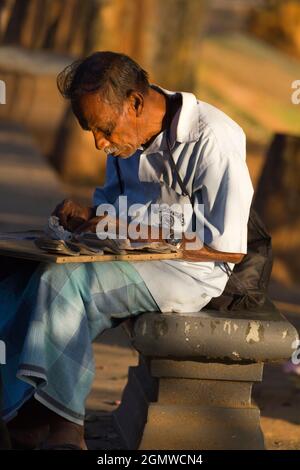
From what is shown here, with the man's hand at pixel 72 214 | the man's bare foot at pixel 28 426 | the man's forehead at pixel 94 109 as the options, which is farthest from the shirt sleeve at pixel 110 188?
the man's bare foot at pixel 28 426

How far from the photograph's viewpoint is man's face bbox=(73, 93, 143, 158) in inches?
188

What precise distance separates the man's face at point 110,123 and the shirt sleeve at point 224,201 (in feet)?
0.89

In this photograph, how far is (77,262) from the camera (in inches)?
187

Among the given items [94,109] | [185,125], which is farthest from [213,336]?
[94,109]

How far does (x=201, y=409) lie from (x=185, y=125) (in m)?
1.03

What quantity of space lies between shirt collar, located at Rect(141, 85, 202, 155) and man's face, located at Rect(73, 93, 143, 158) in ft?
0.30

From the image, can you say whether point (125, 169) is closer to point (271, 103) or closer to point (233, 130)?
point (233, 130)

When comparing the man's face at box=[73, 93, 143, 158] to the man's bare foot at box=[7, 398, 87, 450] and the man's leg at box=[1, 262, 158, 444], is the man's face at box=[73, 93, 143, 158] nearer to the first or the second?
the man's leg at box=[1, 262, 158, 444]

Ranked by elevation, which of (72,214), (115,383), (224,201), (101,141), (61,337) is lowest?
(115,383)

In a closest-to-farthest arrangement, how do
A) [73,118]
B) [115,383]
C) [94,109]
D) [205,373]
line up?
[94,109]
[205,373]
[115,383]
[73,118]

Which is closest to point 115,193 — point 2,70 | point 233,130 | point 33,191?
point 233,130

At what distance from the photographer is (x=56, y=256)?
461 cm

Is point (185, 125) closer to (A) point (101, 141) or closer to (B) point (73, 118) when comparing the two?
(A) point (101, 141)

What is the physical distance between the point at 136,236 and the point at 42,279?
40 cm
